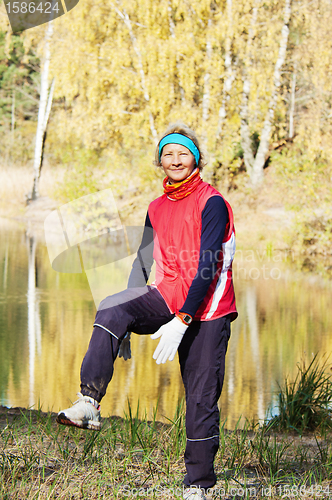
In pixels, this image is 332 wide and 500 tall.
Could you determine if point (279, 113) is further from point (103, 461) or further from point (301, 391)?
point (103, 461)

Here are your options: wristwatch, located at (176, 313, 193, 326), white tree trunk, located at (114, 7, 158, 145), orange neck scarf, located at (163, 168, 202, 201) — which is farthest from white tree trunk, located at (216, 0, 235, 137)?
wristwatch, located at (176, 313, 193, 326)

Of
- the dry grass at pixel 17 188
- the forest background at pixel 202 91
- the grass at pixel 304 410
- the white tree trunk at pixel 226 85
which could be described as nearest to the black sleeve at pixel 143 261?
the grass at pixel 304 410

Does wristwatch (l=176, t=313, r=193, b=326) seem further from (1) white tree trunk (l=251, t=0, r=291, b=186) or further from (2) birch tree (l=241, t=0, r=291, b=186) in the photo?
(1) white tree trunk (l=251, t=0, r=291, b=186)

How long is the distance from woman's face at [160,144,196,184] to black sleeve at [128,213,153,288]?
0.91 ft

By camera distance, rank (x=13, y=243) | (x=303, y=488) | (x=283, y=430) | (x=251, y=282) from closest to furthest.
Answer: (x=303, y=488) → (x=283, y=430) → (x=251, y=282) → (x=13, y=243)

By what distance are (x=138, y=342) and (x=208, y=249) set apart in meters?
5.58

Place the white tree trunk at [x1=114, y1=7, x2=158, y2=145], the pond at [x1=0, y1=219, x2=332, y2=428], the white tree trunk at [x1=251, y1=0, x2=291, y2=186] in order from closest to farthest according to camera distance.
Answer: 1. the pond at [x1=0, y1=219, x2=332, y2=428]
2. the white tree trunk at [x1=114, y1=7, x2=158, y2=145]
3. the white tree trunk at [x1=251, y1=0, x2=291, y2=186]

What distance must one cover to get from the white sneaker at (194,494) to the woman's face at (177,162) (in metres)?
1.46

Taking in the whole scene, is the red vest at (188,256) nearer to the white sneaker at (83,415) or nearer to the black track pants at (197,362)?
the black track pants at (197,362)

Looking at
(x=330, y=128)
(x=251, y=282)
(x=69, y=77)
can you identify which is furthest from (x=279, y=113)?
(x=251, y=282)

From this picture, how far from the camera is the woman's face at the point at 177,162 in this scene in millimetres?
3053

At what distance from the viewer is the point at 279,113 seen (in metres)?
18.9

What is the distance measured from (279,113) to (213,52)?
2.82m

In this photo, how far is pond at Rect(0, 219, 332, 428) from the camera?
18.8ft
